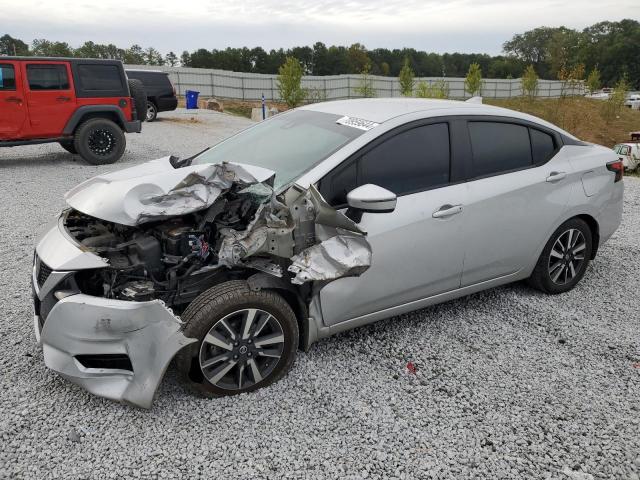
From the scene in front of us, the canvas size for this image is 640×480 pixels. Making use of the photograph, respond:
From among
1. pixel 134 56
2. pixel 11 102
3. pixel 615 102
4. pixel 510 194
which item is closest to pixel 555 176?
pixel 510 194

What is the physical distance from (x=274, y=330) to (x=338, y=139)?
127 centimetres

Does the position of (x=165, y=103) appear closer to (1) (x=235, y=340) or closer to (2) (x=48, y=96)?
→ (2) (x=48, y=96)

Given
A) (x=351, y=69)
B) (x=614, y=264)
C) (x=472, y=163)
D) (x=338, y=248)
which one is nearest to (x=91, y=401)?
(x=338, y=248)

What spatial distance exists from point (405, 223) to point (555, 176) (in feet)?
4.96

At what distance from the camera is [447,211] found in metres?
3.34

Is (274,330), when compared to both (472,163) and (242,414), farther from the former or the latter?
(472,163)

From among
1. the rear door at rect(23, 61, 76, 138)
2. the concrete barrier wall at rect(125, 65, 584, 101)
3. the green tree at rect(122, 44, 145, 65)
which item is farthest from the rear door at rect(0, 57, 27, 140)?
the green tree at rect(122, 44, 145, 65)

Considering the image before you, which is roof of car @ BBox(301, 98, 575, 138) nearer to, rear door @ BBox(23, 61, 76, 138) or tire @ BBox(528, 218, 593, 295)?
tire @ BBox(528, 218, 593, 295)

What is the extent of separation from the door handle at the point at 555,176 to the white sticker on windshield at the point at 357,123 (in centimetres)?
151

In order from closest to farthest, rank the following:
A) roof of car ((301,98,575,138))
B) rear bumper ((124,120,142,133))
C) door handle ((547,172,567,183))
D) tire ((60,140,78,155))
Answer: roof of car ((301,98,575,138))
door handle ((547,172,567,183))
rear bumper ((124,120,142,133))
tire ((60,140,78,155))

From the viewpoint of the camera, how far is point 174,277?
2.78 meters

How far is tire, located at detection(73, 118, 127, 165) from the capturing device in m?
9.91

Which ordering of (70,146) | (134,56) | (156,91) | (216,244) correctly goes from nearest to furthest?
1. (216,244)
2. (70,146)
3. (156,91)
4. (134,56)

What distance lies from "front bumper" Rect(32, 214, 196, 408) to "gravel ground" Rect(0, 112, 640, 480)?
0.25 m
